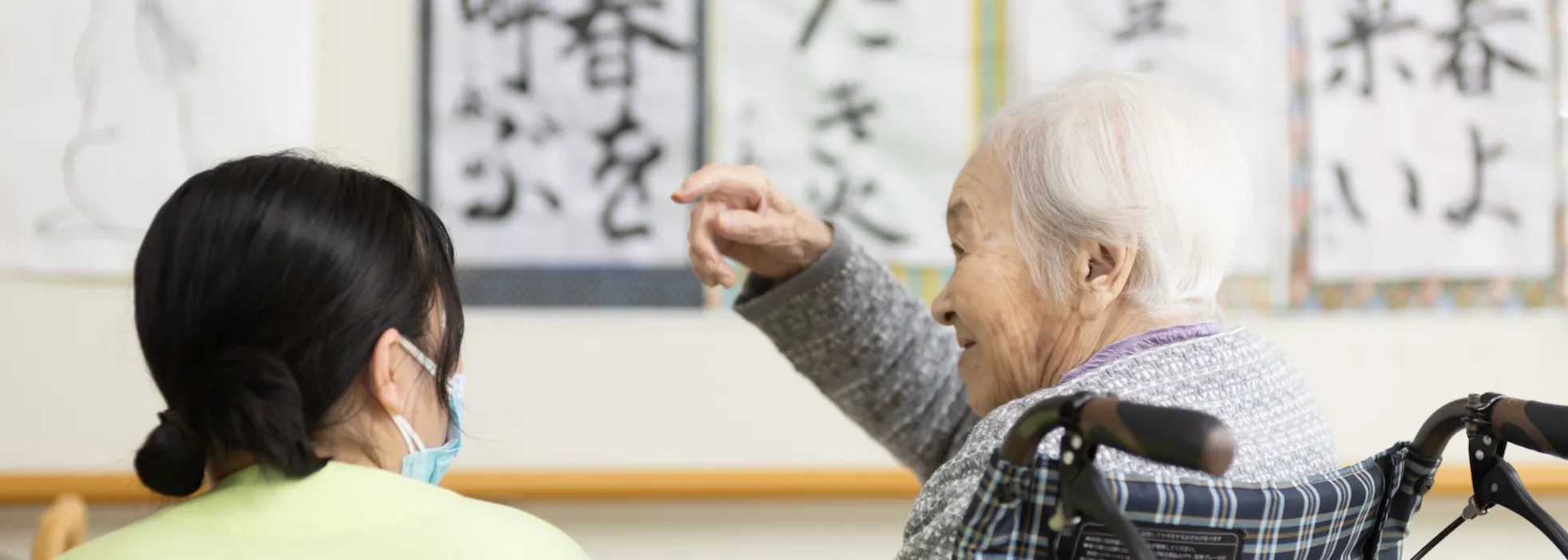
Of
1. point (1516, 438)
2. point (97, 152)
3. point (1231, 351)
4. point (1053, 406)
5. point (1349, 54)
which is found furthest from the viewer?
point (1349, 54)

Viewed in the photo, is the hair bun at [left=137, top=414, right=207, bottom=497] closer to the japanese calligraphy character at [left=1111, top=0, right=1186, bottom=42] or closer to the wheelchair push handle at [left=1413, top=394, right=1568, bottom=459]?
the wheelchair push handle at [left=1413, top=394, right=1568, bottom=459]

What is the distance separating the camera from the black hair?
784 millimetres

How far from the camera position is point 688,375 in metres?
1.87

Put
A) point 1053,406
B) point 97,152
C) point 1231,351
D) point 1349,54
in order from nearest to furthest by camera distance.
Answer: point 1053,406 < point 1231,351 < point 97,152 < point 1349,54

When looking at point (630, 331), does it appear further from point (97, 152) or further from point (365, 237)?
point (365, 237)

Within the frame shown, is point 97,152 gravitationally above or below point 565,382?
above

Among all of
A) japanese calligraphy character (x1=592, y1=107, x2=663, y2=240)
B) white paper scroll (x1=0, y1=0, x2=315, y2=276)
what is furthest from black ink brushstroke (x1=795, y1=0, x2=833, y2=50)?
white paper scroll (x1=0, y1=0, x2=315, y2=276)

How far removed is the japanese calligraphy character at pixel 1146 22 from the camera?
6.17 feet

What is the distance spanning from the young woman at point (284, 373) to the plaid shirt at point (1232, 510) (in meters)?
0.33

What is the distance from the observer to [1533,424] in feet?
2.43

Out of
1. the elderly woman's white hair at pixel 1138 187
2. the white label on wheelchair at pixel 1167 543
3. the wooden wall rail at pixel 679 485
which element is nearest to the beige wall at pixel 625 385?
the wooden wall rail at pixel 679 485

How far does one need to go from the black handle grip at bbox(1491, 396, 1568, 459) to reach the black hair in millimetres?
753

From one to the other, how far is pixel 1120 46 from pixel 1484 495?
120 cm

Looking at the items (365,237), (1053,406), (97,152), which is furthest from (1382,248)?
(97,152)
